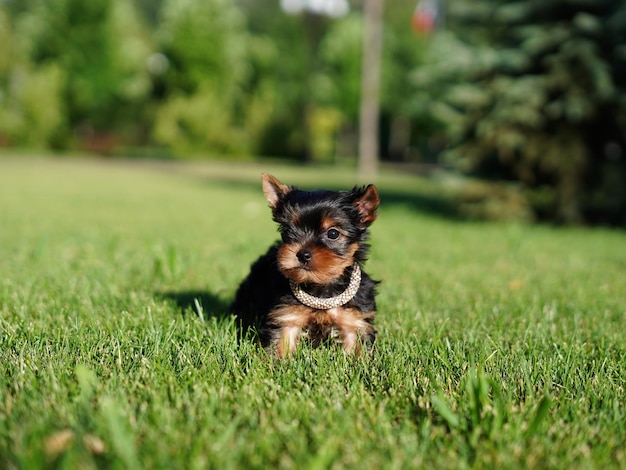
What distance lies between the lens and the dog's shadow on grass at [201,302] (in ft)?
14.8

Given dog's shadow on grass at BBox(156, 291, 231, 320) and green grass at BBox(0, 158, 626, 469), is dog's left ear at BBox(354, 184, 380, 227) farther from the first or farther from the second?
dog's shadow on grass at BBox(156, 291, 231, 320)

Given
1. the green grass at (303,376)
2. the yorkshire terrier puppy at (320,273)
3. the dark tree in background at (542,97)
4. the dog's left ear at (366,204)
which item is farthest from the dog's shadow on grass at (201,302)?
the dark tree in background at (542,97)

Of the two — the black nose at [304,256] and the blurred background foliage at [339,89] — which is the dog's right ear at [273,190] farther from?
the blurred background foliage at [339,89]

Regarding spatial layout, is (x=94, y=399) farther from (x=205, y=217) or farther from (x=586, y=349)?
(x=205, y=217)

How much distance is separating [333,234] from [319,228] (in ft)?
0.36

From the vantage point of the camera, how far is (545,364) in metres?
3.26

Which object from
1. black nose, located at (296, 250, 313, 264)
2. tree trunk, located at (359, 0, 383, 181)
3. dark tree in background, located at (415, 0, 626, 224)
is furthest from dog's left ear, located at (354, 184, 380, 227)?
tree trunk, located at (359, 0, 383, 181)

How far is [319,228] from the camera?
3.52m


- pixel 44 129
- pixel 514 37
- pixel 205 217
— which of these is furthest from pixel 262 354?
pixel 44 129

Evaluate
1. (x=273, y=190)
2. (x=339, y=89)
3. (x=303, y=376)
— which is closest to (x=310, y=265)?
(x=303, y=376)

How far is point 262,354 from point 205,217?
9.07 m

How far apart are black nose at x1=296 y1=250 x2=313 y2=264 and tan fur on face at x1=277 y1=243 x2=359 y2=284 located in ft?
0.05

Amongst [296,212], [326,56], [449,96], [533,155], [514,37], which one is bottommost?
[296,212]

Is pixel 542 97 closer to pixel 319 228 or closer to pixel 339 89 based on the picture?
pixel 319 228
